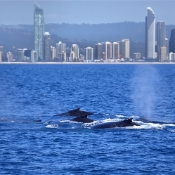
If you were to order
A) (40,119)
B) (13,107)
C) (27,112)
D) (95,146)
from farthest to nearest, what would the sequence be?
(13,107) → (27,112) → (40,119) → (95,146)

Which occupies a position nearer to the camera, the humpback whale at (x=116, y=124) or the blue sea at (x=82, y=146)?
the blue sea at (x=82, y=146)

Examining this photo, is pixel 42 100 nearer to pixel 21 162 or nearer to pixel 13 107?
pixel 13 107

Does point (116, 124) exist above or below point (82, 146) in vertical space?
above

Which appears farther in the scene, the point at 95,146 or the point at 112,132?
the point at 112,132

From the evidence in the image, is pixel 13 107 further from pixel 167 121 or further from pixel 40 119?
pixel 167 121

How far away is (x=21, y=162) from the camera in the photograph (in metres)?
29.9

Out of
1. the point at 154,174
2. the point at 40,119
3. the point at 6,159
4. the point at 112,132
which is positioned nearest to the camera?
the point at 154,174

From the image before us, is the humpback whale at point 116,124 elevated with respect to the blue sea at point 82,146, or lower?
elevated

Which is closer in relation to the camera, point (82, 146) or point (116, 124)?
point (82, 146)

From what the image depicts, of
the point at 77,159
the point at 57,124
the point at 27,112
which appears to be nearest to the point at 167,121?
the point at 57,124

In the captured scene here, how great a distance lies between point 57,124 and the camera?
41.9 metres

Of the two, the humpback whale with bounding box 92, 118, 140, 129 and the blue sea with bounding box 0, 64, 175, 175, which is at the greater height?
the humpback whale with bounding box 92, 118, 140, 129

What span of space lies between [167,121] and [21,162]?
16.4 meters

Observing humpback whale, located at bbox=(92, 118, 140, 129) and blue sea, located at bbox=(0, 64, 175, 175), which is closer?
blue sea, located at bbox=(0, 64, 175, 175)
